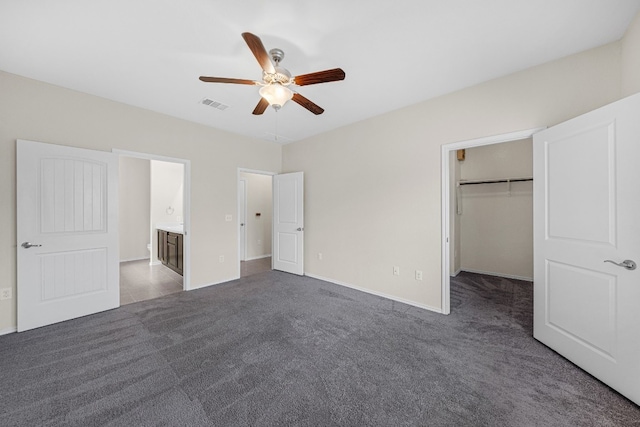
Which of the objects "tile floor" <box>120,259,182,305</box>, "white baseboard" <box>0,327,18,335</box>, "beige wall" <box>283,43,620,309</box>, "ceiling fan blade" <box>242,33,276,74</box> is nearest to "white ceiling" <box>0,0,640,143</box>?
"beige wall" <box>283,43,620,309</box>

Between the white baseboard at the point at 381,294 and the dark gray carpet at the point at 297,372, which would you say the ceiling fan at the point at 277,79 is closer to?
the dark gray carpet at the point at 297,372

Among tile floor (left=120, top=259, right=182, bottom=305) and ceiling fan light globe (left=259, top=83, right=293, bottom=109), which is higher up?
ceiling fan light globe (left=259, top=83, right=293, bottom=109)

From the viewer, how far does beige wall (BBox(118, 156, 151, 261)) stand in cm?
580

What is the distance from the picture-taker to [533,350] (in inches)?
84.4

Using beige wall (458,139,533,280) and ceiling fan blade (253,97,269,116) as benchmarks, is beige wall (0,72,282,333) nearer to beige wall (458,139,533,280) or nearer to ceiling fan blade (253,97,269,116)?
ceiling fan blade (253,97,269,116)

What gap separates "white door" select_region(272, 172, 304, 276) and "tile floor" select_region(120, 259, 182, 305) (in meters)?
1.87

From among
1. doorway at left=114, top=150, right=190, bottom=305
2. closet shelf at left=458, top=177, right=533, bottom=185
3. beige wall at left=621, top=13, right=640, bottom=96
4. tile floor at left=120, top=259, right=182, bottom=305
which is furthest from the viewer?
doorway at left=114, top=150, right=190, bottom=305

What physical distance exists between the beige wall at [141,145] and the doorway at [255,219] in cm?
141

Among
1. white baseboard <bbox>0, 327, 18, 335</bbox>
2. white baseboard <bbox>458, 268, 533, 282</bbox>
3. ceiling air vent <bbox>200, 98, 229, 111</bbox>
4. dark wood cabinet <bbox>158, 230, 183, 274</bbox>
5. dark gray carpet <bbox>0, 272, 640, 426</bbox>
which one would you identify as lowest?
dark gray carpet <bbox>0, 272, 640, 426</bbox>

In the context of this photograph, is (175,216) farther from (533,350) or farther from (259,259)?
(533,350)

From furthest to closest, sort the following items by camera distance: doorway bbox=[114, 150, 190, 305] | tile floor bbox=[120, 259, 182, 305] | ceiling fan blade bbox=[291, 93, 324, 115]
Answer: doorway bbox=[114, 150, 190, 305], tile floor bbox=[120, 259, 182, 305], ceiling fan blade bbox=[291, 93, 324, 115]

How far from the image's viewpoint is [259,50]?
1582 millimetres

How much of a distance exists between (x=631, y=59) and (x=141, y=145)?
513cm

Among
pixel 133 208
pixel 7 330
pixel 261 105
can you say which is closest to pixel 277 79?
pixel 261 105
